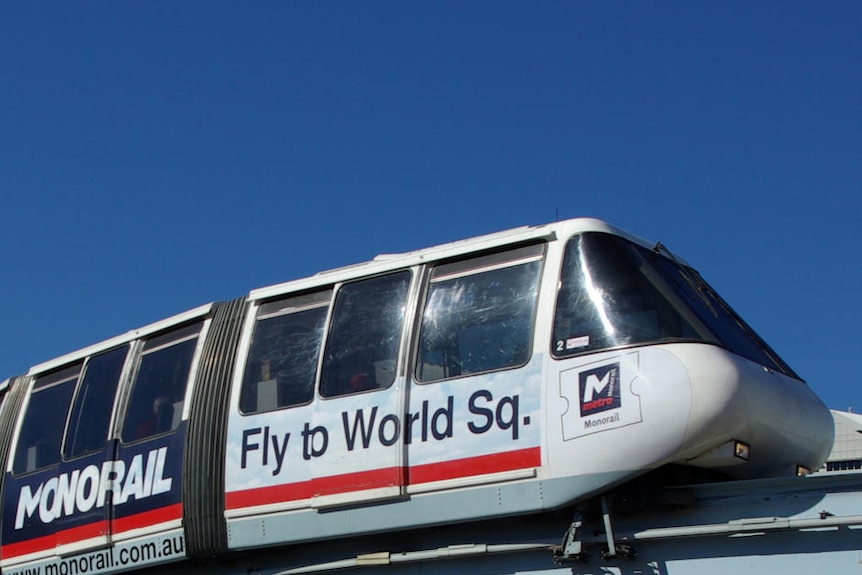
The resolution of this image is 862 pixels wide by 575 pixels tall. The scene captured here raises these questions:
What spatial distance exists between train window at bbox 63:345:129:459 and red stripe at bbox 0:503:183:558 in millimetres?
754

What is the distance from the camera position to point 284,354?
392 inches

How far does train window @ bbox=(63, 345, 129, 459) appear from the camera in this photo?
37.5 feet

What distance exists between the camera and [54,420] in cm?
1220

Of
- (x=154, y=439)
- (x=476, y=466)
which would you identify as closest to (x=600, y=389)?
(x=476, y=466)

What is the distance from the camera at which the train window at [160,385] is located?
1073 cm

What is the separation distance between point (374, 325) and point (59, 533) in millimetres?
4136

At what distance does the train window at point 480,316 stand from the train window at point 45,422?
4739mm

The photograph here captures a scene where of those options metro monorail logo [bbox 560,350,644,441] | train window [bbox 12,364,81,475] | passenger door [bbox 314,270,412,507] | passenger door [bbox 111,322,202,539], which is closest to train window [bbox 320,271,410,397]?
passenger door [bbox 314,270,412,507]

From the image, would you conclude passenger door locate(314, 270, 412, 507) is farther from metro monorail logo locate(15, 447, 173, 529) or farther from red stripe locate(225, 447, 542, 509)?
metro monorail logo locate(15, 447, 173, 529)

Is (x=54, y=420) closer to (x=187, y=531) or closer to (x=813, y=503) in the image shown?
(x=187, y=531)

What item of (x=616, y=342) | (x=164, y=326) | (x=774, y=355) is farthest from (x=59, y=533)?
(x=774, y=355)

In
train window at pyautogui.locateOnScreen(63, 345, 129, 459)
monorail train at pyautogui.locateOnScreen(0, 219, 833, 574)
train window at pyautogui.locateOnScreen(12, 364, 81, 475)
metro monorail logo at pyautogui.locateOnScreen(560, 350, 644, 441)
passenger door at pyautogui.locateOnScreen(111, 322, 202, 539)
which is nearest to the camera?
metro monorail logo at pyautogui.locateOnScreen(560, 350, 644, 441)

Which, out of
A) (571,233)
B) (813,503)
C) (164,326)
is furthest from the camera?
(164,326)

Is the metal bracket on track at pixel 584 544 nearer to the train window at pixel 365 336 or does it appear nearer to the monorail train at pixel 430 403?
the monorail train at pixel 430 403
